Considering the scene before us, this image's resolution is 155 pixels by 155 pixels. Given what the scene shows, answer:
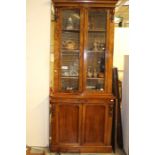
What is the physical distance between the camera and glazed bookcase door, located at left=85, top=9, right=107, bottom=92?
12.5ft

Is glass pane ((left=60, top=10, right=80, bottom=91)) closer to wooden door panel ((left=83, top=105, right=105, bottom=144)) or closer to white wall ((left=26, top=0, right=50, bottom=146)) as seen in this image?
white wall ((left=26, top=0, right=50, bottom=146))

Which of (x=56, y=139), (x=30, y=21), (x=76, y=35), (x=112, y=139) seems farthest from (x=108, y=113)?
(x=30, y=21)

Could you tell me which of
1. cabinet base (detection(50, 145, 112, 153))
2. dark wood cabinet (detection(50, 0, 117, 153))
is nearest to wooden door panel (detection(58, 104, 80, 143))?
dark wood cabinet (detection(50, 0, 117, 153))

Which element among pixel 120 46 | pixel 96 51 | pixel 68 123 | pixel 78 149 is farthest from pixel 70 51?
pixel 78 149

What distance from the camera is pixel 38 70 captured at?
3.86 metres

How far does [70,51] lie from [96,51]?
1.31ft

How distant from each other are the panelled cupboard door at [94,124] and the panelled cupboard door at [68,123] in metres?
0.10

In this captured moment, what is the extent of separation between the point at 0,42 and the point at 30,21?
2831mm

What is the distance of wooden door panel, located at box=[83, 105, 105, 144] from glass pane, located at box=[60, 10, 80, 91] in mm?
395

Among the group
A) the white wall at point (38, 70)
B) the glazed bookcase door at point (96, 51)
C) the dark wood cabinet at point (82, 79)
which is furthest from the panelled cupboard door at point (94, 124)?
the white wall at point (38, 70)

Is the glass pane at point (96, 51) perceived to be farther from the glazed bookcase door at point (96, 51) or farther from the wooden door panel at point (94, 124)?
the wooden door panel at point (94, 124)

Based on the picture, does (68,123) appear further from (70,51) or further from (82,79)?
(70,51)

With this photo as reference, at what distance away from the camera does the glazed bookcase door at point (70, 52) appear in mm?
3801
